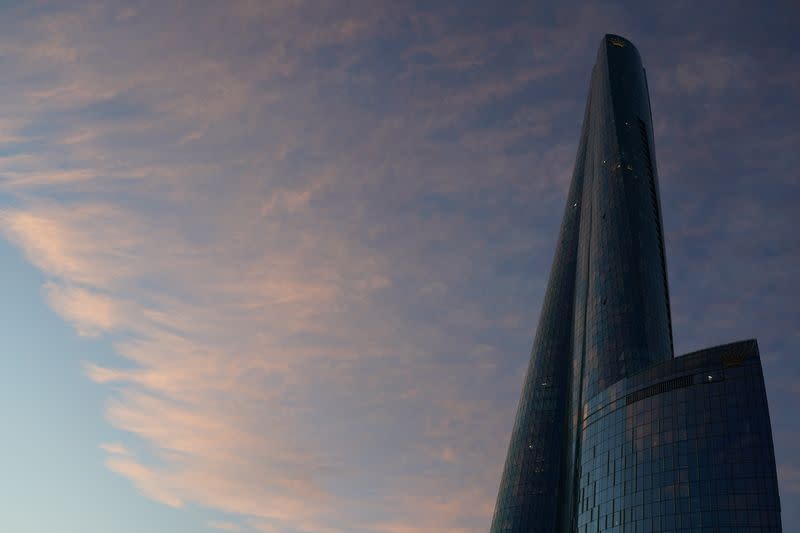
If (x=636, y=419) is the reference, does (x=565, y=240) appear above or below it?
above

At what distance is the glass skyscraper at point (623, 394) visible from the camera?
88438 mm

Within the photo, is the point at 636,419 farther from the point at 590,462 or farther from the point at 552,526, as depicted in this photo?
the point at 552,526

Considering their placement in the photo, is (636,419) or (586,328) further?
(586,328)

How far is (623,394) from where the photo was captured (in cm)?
10988

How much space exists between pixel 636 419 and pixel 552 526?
3385 centimetres

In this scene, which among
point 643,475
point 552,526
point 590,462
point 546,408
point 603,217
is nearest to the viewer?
point 643,475

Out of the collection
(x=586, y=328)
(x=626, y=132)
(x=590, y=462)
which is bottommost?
(x=590, y=462)

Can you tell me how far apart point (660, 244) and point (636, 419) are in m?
65.0

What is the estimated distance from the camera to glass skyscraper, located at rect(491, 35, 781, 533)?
88438 mm

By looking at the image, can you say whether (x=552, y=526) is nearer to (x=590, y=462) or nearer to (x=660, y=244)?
(x=590, y=462)

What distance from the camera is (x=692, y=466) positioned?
9106cm

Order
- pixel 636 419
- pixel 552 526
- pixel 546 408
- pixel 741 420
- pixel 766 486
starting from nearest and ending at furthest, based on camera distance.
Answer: pixel 766 486
pixel 741 420
pixel 636 419
pixel 552 526
pixel 546 408

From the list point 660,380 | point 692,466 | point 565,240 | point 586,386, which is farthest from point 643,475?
point 565,240

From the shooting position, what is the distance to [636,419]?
10431 centimetres
